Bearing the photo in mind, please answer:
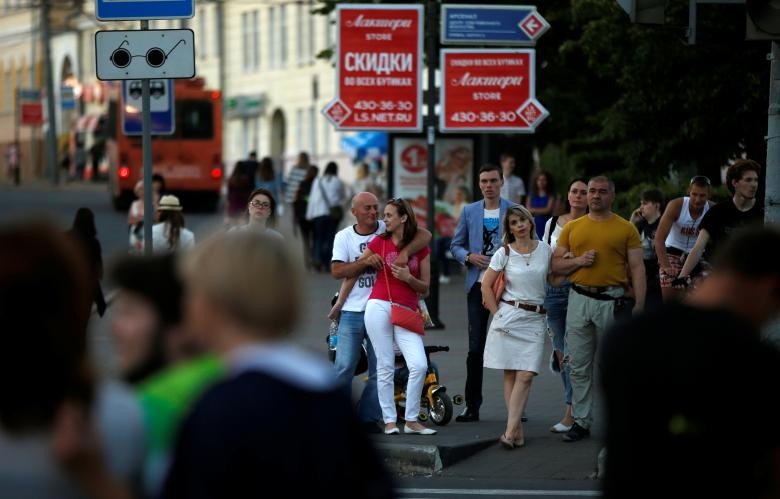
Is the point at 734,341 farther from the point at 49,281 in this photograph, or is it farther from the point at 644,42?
the point at 644,42

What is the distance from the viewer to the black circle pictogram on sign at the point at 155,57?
41.1ft

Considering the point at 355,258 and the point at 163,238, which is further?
the point at 163,238

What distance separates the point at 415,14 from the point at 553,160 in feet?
38.2

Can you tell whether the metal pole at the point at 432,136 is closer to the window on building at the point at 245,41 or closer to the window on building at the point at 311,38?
the window on building at the point at 311,38

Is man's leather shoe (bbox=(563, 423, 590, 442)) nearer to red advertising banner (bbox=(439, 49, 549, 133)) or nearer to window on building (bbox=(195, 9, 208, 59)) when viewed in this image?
red advertising banner (bbox=(439, 49, 549, 133))

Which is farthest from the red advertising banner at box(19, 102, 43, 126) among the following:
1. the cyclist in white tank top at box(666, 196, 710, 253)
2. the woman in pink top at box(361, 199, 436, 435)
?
the woman in pink top at box(361, 199, 436, 435)

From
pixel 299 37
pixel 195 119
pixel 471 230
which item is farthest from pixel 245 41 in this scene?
pixel 471 230

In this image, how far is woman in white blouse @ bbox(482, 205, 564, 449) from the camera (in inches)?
453

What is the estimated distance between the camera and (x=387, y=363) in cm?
1177

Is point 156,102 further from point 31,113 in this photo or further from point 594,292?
point 31,113

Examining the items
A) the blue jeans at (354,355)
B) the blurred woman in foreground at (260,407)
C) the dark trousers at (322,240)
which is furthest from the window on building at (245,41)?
the blurred woman in foreground at (260,407)

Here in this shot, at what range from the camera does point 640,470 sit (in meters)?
4.17

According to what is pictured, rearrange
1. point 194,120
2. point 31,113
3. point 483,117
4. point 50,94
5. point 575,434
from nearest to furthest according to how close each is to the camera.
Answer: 1. point 575,434
2. point 483,117
3. point 194,120
4. point 50,94
5. point 31,113

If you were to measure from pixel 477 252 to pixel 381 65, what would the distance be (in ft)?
22.1
